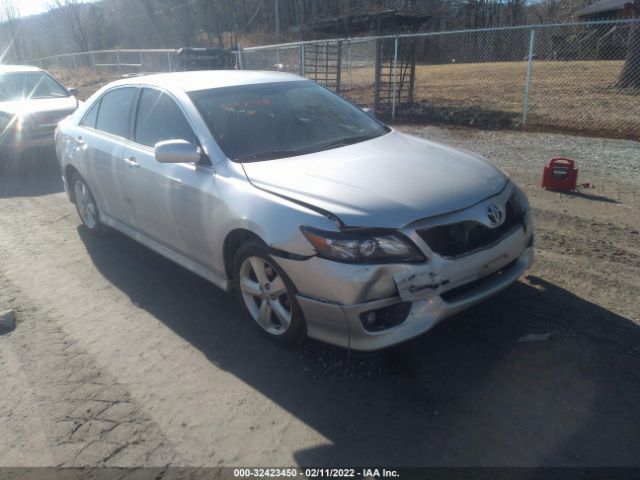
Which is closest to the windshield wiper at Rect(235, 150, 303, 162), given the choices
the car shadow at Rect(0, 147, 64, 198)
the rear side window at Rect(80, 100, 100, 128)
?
the rear side window at Rect(80, 100, 100, 128)

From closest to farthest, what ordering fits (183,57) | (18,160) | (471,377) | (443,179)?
(471,377) < (443,179) < (18,160) < (183,57)

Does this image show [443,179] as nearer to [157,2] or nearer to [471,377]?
[471,377]

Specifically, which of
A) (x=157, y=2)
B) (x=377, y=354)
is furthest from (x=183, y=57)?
(x=157, y=2)

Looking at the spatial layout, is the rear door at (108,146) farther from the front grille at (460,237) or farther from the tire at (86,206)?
the front grille at (460,237)

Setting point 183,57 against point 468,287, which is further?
point 183,57

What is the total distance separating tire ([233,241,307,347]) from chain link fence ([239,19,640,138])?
8.13 m

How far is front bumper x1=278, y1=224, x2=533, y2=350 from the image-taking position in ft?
9.53

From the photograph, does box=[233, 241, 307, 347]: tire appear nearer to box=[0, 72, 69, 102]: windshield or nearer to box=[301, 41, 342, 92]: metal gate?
box=[0, 72, 69, 102]: windshield

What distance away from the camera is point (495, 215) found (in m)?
3.26

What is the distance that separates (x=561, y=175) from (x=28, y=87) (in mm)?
9816

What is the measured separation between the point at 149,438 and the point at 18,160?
8.83 metres

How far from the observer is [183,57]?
60.6ft

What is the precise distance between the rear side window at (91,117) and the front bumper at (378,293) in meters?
3.35

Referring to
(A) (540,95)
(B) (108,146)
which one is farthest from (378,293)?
(A) (540,95)
